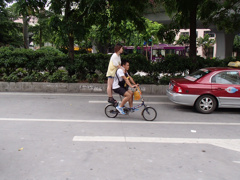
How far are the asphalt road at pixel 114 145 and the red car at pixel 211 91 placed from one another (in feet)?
1.19

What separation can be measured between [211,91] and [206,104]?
43cm

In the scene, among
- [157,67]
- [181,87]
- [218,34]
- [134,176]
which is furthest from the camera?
[218,34]

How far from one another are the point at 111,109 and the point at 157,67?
496 cm

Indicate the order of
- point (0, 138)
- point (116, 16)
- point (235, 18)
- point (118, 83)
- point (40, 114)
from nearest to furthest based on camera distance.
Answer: point (0, 138)
point (118, 83)
point (40, 114)
point (116, 16)
point (235, 18)

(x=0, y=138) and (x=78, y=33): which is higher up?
(x=78, y=33)

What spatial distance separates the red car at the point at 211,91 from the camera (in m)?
7.50

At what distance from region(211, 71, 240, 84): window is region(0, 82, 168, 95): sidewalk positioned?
3.17 metres

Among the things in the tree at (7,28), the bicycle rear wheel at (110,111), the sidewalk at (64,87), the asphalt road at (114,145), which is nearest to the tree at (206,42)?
the tree at (7,28)

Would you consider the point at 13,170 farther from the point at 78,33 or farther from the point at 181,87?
the point at 78,33

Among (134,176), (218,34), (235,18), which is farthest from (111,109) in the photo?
(218,34)

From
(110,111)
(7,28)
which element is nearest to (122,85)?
(110,111)

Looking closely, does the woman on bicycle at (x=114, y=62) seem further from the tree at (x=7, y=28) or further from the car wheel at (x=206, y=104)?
the tree at (x=7, y=28)

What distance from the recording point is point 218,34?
34.0 metres

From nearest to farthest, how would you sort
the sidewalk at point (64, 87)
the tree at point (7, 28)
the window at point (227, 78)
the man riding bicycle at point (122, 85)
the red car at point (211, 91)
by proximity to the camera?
the man riding bicycle at point (122, 85), the red car at point (211, 91), the window at point (227, 78), the sidewalk at point (64, 87), the tree at point (7, 28)
